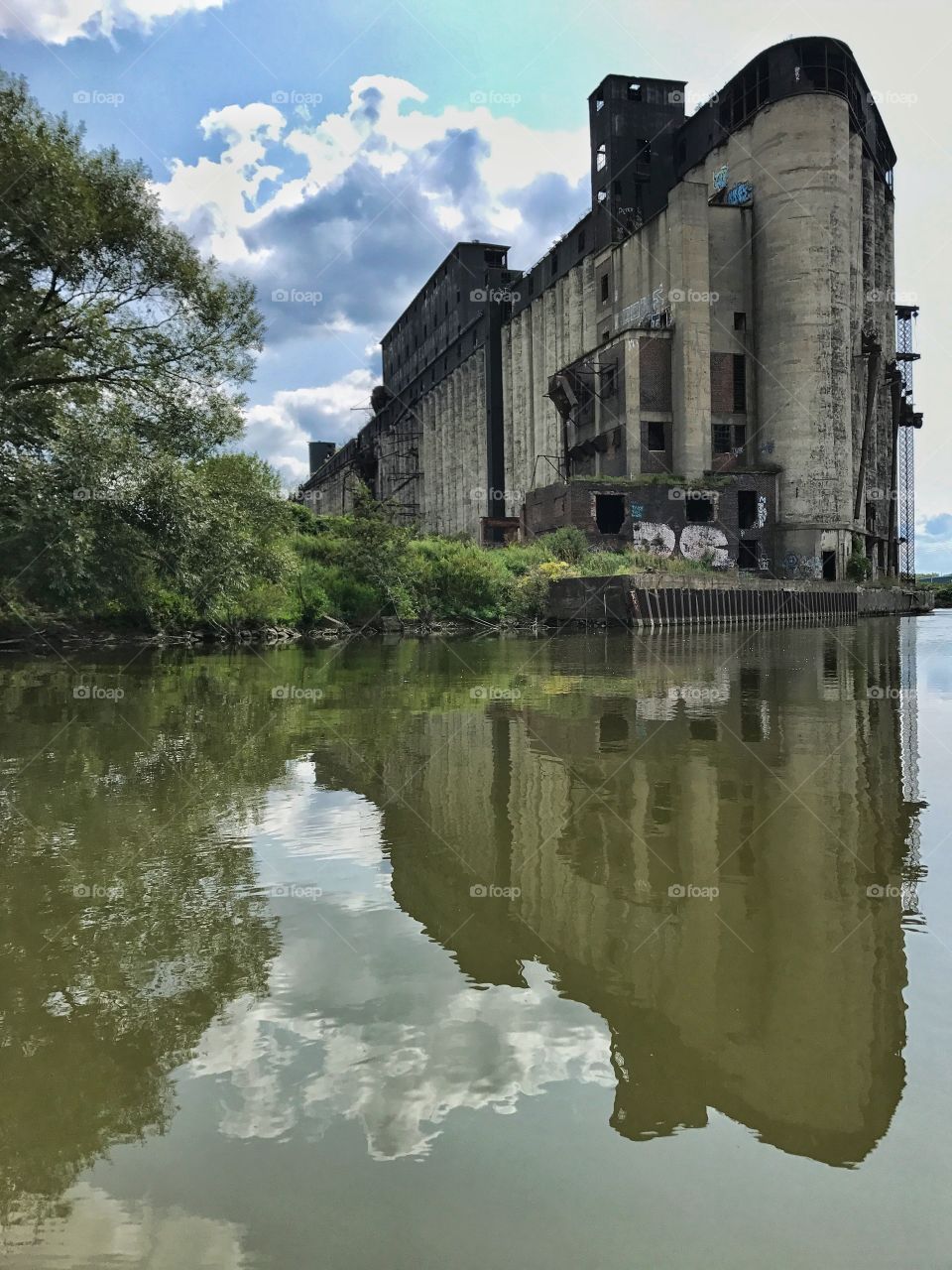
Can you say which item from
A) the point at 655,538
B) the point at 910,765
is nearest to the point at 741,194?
the point at 655,538

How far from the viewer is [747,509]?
53.6 m

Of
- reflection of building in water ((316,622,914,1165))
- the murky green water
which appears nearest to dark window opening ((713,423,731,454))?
reflection of building in water ((316,622,914,1165))

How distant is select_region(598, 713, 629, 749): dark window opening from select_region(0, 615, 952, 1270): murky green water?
1.29 metres

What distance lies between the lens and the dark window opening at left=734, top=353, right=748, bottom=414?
55.0 m

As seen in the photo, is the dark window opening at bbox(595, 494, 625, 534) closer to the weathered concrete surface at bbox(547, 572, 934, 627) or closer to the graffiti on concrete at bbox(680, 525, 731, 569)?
the graffiti on concrete at bbox(680, 525, 731, 569)

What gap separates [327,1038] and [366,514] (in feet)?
141

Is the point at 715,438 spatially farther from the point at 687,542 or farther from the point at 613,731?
the point at 613,731

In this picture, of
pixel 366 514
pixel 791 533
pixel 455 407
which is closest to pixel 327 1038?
pixel 366 514

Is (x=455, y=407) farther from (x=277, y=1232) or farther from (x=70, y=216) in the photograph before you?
(x=277, y=1232)

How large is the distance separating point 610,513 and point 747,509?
8898 mm

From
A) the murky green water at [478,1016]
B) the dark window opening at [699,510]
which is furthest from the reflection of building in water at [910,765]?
the dark window opening at [699,510]

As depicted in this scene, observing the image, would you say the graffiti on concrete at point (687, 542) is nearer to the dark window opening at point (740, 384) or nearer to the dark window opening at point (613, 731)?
the dark window opening at point (740, 384)

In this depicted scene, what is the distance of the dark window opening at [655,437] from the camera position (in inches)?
2138

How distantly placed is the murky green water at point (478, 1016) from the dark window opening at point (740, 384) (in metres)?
50.3
